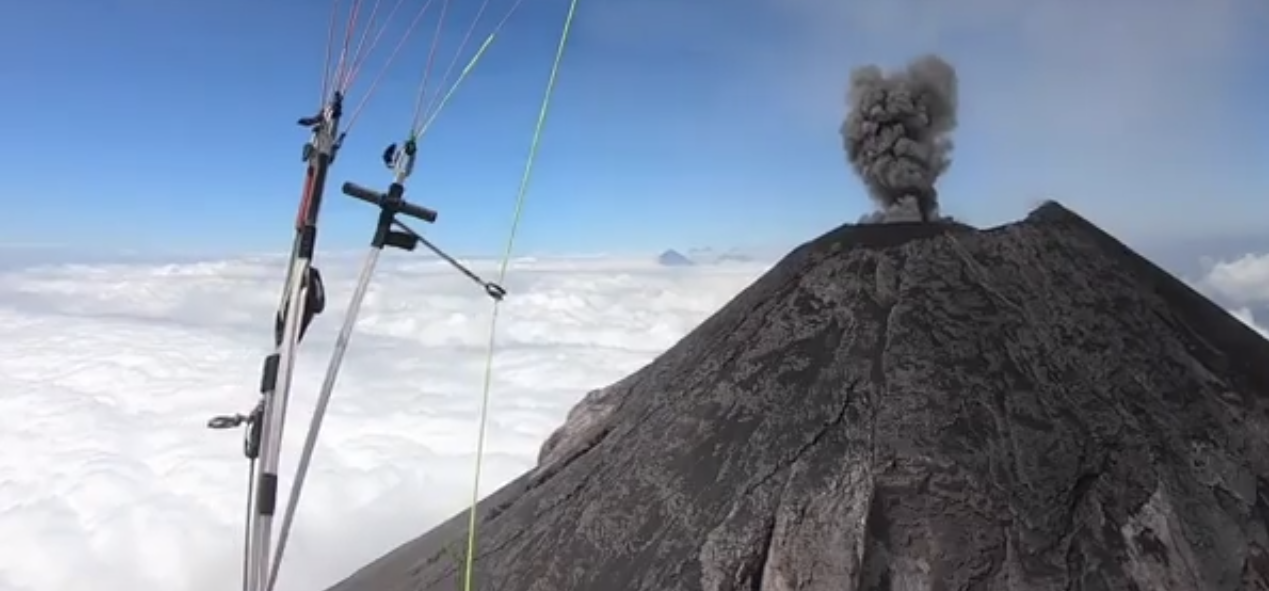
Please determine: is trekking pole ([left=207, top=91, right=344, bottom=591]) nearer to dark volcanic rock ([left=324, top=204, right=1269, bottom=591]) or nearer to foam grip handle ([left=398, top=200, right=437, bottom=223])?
foam grip handle ([left=398, top=200, right=437, bottom=223])

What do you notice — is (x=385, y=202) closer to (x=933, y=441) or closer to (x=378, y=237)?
(x=378, y=237)

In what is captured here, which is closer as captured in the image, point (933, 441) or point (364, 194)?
point (364, 194)

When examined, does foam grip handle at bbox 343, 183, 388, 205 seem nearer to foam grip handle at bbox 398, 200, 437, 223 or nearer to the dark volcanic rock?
foam grip handle at bbox 398, 200, 437, 223

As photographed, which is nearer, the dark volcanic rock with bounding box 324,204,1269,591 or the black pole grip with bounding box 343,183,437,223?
the black pole grip with bounding box 343,183,437,223

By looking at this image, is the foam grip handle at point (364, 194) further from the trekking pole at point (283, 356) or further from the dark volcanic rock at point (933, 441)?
the dark volcanic rock at point (933, 441)

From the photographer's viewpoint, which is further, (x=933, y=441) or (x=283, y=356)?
(x=933, y=441)

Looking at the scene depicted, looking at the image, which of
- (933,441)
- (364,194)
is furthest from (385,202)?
(933,441)

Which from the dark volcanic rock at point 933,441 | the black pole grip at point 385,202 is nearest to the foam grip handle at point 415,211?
the black pole grip at point 385,202

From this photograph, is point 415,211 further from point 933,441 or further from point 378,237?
point 933,441

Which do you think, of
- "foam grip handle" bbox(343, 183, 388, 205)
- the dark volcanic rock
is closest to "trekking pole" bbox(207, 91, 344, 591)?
"foam grip handle" bbox(343, 183, 388, 205)
